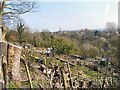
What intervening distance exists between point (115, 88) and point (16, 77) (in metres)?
3.74

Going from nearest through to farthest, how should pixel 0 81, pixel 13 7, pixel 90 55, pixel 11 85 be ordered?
1. pixel 0 81
2. pixel 11 85
3. pixel 13 7
4. pixel 90 55

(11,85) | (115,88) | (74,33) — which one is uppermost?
(115,88)

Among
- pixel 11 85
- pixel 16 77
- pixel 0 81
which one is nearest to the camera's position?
pixel 0 81

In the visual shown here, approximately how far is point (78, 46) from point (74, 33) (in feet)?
23.4

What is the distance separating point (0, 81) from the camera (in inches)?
145

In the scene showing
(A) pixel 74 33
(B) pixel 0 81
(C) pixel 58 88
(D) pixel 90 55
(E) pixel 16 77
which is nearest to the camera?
(C) pixel 58 88

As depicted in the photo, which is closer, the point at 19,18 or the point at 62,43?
the point at 19,18

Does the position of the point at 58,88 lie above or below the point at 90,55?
above

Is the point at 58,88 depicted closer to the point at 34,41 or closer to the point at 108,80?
the point at 108,80

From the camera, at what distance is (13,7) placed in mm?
10875

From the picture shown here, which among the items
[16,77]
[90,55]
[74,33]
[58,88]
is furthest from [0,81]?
[74,33]

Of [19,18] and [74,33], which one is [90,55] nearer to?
[19,18]

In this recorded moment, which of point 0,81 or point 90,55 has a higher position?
point 0,81

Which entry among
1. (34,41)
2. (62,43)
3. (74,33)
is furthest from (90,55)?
(74,33)
